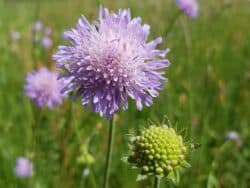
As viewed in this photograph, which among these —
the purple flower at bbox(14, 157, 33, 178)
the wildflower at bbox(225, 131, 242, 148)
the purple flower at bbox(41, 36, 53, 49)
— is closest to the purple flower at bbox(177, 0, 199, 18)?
the wildflower at bbox(225, 131, 242, 148)

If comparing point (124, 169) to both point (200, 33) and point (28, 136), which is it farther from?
point (200, 33)

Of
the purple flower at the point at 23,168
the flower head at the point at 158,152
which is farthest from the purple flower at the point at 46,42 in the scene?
the flower head at the point at 158,152

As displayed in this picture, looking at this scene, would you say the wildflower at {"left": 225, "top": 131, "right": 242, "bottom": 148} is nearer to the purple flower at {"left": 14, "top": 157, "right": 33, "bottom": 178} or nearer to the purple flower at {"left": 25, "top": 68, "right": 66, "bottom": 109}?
the purple flower at {"left": 25, "top": 68, "right": 66, "bottom": 109}

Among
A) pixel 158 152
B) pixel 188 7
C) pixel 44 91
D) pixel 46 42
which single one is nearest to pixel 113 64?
pixel 158 152

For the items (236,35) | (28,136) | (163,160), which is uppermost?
(236,35)

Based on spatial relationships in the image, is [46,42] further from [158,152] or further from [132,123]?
[158,152]

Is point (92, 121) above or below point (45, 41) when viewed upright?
below

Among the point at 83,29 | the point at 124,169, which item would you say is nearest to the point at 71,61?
the point at 83,29
